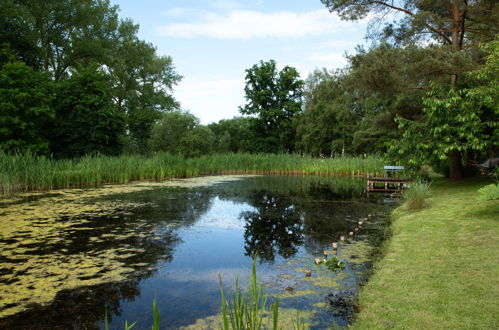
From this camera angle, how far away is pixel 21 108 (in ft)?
58.1

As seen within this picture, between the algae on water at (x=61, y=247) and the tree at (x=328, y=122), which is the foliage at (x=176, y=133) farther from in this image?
the tree at (x=328, y=122)

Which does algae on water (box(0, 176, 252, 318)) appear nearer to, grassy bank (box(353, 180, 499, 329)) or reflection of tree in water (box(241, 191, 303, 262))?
reflection of tree in water (box(241, 191, 303, 262))

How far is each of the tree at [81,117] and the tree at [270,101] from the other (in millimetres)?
15744

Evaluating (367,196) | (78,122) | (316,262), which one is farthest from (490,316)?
(78,122)

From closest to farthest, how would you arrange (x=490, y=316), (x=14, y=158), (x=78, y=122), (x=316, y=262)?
(x=490, y=316) → (x=316, y=262) → (x=14, y=158) → (x=78, y=122)

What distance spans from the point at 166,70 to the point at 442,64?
33.6 meters

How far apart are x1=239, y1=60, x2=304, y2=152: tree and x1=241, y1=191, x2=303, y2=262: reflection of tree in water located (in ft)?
76.9

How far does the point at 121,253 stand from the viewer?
530cm

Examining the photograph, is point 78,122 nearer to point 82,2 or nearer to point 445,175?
point 82,2

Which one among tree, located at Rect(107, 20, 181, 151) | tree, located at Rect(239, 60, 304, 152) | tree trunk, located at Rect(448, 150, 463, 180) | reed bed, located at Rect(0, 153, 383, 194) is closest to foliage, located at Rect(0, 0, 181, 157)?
A: tree, located at Rect(107, 20, 181, 151)

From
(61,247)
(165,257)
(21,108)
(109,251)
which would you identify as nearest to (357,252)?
(165,257)

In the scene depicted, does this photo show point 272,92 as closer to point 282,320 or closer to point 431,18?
point 431,18

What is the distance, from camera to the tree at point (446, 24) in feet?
33.9

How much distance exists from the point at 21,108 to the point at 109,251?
16.4 meters
